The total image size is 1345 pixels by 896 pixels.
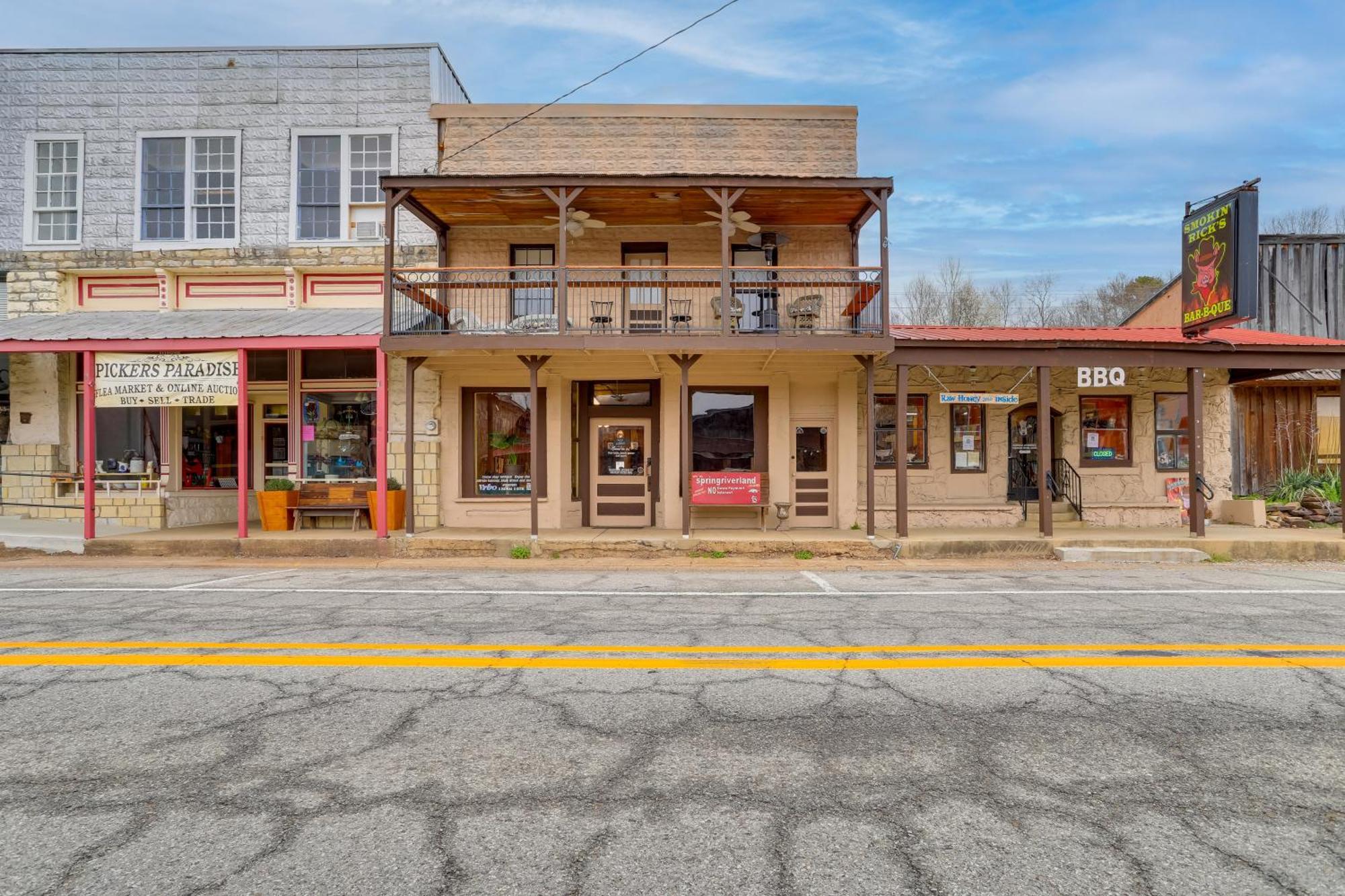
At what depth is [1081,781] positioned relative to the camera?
11.2ft

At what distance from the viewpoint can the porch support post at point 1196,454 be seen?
1241 centimetres

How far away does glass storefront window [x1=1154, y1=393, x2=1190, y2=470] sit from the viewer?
1518 cm

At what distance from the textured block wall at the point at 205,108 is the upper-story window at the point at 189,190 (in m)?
0.21

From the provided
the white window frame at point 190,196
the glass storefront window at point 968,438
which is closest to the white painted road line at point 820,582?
the glass storefront window at point 968,438

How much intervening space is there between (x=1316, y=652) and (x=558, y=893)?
6.10 metres

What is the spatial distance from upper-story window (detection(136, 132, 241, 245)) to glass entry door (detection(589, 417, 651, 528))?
845 centimetres

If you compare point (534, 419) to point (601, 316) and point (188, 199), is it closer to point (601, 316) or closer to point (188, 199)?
point (601, 316)

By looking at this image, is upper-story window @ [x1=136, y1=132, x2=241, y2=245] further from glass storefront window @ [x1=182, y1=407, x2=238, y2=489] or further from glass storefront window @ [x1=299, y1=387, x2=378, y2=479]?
glass storefront window @ [x1=299, y1=387, x2=378, y2=479]

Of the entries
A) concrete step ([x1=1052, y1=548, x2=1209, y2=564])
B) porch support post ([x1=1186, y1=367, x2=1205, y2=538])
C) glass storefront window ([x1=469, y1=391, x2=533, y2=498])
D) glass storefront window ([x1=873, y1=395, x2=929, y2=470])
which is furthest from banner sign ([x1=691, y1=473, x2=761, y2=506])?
porch support post ([x1=1186, y1=367, x2=1205, y2=538])

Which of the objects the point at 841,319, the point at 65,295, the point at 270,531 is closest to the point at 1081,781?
the point at 841,319

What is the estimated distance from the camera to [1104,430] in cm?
1515

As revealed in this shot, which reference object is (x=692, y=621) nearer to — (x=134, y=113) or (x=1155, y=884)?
(x=1155, y=884)

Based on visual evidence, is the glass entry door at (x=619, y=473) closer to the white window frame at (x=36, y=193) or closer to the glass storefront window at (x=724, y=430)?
the glass storefront window at (x=724, y=430)

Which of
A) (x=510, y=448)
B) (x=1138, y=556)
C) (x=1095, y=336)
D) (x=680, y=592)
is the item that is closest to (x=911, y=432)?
(x=1095, y=336)
